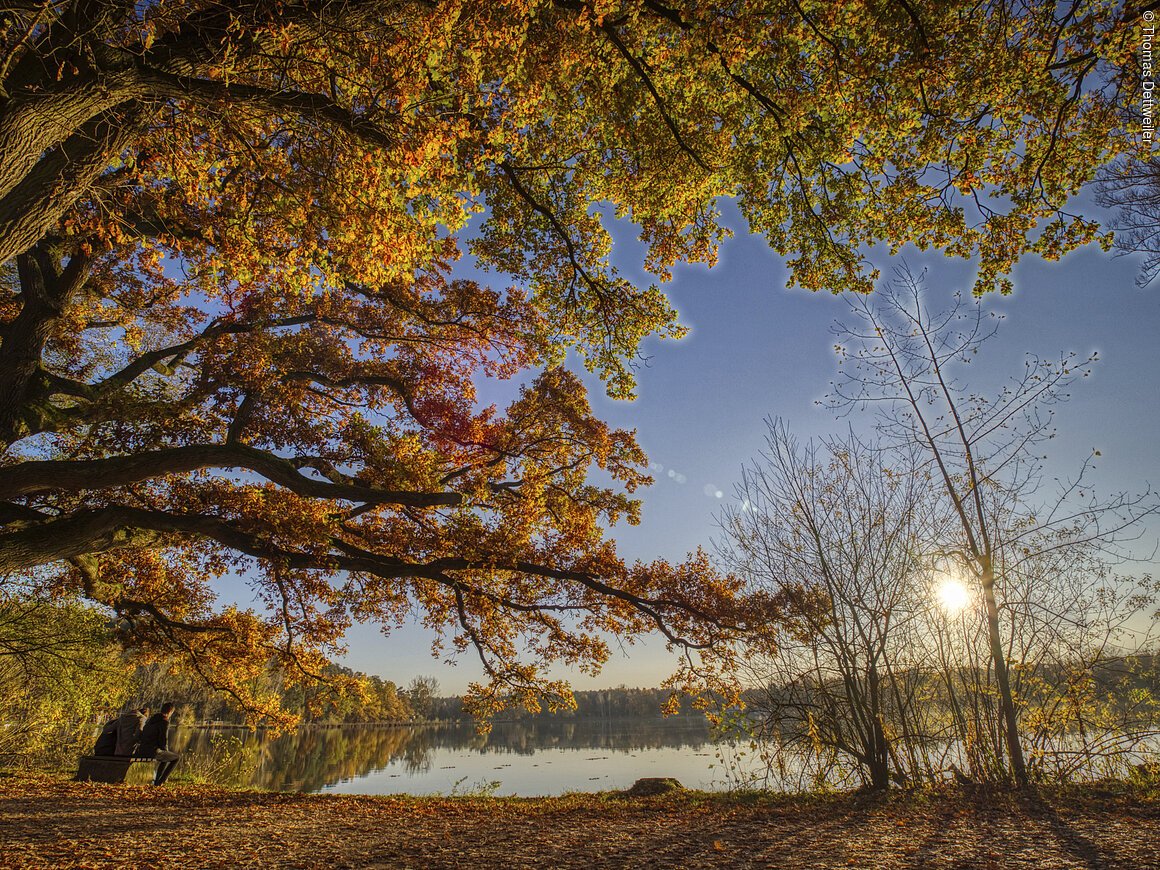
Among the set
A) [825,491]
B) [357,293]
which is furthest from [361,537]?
[825,491]

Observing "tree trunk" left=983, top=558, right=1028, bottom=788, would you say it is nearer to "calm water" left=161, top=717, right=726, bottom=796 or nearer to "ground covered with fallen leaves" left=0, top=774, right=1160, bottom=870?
"ground covered with fallen leaves" left=0, top=774, right=1160, bottom=870

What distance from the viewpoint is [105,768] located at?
364 inches

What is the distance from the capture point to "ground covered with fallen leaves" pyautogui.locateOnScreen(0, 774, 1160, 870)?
158 inches

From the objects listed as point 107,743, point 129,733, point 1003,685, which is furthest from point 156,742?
point 1003,685

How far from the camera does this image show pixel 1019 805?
5613 millimetres

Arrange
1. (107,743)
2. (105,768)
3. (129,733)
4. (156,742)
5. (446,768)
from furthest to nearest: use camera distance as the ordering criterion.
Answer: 1. (446,768)
2. (107,743)
3. (156,742)
4. (129,733)
5. (105,768)

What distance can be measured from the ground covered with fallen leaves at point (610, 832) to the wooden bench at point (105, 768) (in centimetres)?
186

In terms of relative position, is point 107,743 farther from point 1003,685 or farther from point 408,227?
point 1003,685

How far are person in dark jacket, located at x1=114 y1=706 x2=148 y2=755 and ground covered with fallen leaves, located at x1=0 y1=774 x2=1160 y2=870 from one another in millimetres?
2179

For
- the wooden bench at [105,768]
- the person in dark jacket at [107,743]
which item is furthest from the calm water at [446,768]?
the wooden bench at [105,768]

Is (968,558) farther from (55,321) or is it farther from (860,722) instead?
(55,321)

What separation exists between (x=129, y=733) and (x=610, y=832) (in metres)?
9.49

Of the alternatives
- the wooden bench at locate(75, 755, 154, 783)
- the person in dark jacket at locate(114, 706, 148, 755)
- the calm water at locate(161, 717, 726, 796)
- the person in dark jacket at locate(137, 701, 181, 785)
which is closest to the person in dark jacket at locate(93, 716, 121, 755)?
the person in dark jacket at locate(114, 706, 148, 755)

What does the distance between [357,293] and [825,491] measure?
26.3 feet
